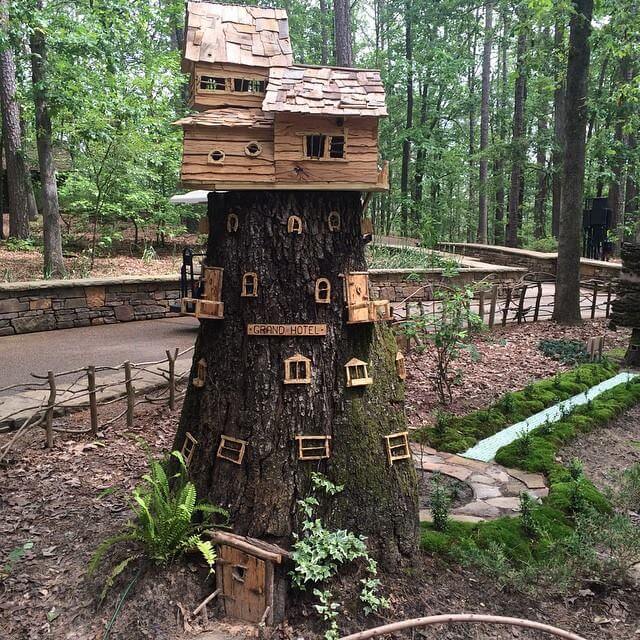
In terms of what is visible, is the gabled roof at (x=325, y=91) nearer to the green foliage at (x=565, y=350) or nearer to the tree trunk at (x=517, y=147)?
the green foliage at (x=565, y=350)

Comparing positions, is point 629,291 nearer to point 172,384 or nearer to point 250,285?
point 172,384

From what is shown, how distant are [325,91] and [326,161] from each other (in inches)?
14.6

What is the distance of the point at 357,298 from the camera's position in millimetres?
3178

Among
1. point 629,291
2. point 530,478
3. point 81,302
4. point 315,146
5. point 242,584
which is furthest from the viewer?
point 81,302

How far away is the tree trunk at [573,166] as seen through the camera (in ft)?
35.3

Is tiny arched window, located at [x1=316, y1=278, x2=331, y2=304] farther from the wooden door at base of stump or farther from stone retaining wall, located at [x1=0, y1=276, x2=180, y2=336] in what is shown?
stone retaining wall, located at [x1=0, y1=276, x2=180, y2=336]

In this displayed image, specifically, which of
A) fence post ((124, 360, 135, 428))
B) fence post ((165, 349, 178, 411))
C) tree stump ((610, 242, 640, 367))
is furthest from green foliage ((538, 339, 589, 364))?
fence post ((124, 360, 135, 428))

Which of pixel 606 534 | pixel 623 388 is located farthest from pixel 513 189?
pixel 606 534

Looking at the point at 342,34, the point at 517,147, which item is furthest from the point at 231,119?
the point at 517,147

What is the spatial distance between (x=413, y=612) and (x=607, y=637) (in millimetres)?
1061

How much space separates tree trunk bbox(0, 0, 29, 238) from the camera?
13.8 m

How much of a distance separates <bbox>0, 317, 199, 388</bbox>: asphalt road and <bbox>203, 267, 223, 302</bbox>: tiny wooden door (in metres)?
4.60

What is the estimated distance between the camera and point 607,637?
298cm

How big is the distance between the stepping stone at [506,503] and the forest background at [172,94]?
8.60 metres
